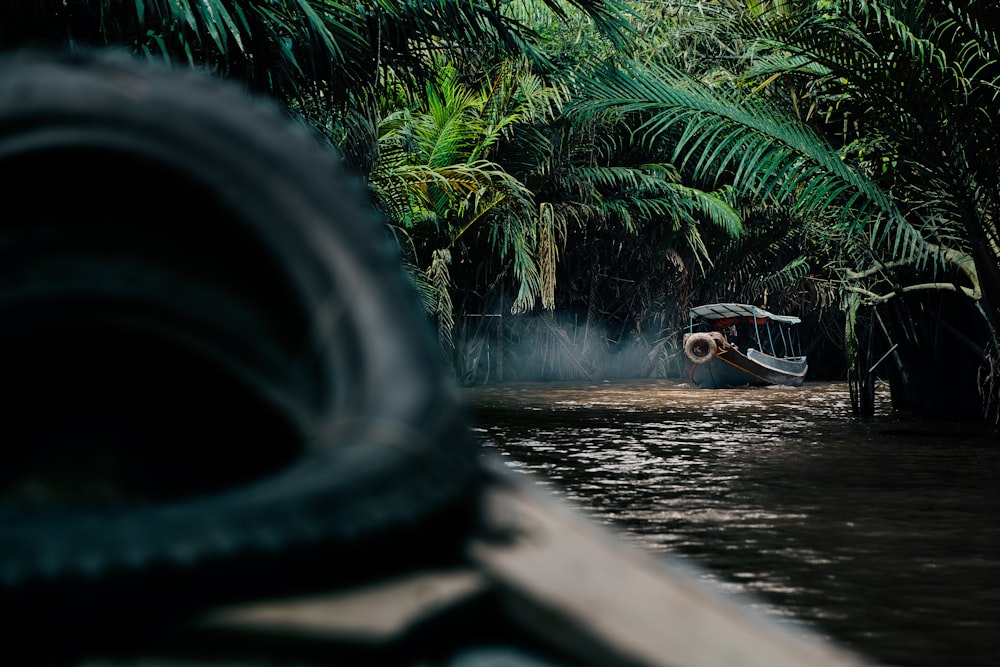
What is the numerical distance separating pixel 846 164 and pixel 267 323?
9.90 metres

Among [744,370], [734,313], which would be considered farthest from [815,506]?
[734,313]

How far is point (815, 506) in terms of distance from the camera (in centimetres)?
682

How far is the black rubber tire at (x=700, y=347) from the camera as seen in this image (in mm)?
20484

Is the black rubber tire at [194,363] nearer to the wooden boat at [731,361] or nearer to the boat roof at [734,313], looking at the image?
the wooden boat at [731,361]

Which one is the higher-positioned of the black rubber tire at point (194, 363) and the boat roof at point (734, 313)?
the boat roof at point (734, 313)

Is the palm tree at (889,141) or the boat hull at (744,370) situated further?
the boat hull at (744,370)

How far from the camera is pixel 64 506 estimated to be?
0.95 m

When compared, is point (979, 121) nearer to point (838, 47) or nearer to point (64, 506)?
point (838, 47)

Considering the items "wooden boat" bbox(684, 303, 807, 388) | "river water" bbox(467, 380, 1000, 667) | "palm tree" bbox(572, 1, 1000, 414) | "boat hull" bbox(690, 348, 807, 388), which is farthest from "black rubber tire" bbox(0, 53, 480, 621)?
"boat hull" bbox(690, 348, 807, 388)

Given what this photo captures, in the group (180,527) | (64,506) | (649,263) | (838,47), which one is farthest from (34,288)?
(649,263)

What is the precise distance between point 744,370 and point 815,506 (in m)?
14.3

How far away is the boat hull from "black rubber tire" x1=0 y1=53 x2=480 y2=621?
2003cm

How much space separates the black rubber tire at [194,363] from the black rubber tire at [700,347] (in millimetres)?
19761

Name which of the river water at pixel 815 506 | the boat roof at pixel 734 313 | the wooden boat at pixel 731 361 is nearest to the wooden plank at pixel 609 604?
the river water at pixel 815 506
